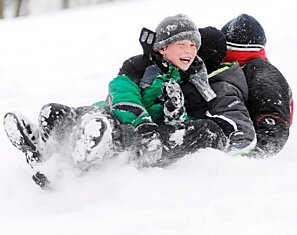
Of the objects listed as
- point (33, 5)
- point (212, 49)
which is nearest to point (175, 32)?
point (212, 49)

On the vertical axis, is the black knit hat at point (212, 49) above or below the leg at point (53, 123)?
above

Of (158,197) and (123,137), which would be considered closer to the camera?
(158,197)

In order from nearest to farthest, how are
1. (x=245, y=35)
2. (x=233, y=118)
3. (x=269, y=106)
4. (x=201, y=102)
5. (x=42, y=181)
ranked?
1. (x=42, y=181)
2. (x=233, y=118)
3. (x=201, y=102)
4. (x=269, y=106)
5. (x=245, y=35)

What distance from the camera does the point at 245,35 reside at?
10.3ft

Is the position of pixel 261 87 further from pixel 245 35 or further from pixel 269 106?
Answer: pixel 245 35

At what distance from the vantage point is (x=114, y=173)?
2.29 meters

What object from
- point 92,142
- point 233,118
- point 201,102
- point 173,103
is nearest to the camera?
point 92,142

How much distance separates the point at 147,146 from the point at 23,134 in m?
0.54

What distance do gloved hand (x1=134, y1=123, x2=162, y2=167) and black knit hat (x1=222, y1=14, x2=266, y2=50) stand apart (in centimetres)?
104

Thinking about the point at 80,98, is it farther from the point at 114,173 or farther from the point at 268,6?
the point at 268,6

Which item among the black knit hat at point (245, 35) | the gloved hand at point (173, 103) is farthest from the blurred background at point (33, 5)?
the gloved hand at point (173, 103)

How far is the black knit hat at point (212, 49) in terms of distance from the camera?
2.99m

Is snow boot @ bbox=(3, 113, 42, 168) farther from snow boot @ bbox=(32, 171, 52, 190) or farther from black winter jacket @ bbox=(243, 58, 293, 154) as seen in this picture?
black winter jacket @ bbox=(243, 58, 293, 154)

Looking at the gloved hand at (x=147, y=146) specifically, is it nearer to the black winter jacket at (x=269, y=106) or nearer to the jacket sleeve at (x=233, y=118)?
the jacket sleeve at (x=233, y=118)
